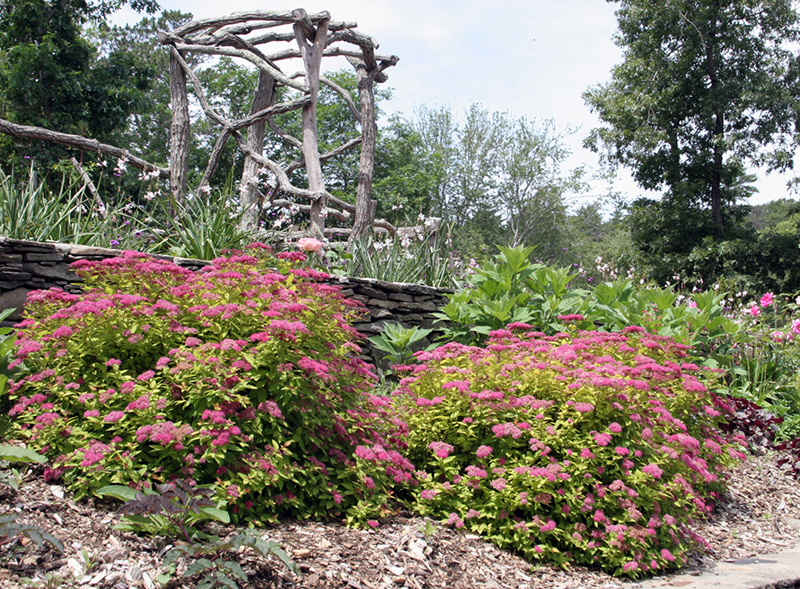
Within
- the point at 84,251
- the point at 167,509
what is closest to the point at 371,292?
the point at 84,251

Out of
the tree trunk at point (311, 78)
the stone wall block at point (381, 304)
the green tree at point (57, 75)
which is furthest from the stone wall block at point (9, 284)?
the green tree at point (57, 75)

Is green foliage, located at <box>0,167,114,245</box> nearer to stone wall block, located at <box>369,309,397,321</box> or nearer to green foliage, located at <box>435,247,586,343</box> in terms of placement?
stone wall block, located at <box>369,309,397,321</box>

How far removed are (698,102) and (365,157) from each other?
1548 cm

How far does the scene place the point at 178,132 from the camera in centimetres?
631

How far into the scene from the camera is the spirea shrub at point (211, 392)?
239 cm

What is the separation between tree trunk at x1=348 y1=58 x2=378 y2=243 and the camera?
6559 mm

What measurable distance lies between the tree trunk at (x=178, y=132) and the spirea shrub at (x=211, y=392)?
3335 mm

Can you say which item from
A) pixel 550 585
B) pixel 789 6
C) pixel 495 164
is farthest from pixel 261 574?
pixel 495 164

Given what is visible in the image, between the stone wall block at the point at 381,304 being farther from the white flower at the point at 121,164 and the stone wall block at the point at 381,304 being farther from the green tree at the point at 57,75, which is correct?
the green tree at the point at 57,75

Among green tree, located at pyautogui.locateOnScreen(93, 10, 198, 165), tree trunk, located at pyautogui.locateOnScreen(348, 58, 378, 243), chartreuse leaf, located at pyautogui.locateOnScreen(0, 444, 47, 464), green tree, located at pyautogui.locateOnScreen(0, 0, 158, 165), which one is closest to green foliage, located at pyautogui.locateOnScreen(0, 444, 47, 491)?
chartreuse leaf, located at pyautogui.locateOnScreen(0, 444, 47, 464)

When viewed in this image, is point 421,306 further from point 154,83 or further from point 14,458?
point 154,83

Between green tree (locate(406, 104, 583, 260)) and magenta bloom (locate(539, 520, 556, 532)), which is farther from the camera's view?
green tree (locate(406, 104, 583, 260))

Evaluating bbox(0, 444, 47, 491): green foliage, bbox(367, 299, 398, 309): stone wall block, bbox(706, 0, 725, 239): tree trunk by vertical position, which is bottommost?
bbox(0, 444, 47, 491): green foliage

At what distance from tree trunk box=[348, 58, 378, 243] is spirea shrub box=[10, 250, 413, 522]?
3.56 m
